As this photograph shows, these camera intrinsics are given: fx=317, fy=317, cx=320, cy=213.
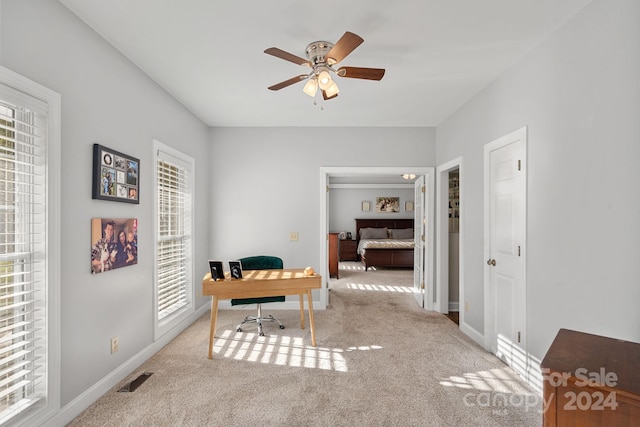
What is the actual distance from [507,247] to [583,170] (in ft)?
3.41

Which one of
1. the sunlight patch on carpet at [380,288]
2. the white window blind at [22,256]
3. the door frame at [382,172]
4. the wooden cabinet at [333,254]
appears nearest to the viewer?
the white window blind at [22,256]

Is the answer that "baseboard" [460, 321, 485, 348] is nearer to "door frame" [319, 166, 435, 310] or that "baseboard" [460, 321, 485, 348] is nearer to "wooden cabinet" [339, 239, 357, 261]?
"door frame" [319, 166, 435, 310]

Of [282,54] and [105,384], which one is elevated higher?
[282,54]

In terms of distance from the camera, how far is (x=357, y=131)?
15.4ft

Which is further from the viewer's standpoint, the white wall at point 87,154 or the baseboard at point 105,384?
the baseboard at point 105,384

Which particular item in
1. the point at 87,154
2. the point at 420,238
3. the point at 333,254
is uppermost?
the point at 87,154

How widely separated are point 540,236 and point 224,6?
9.15ft

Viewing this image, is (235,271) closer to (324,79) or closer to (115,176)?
(115,176)

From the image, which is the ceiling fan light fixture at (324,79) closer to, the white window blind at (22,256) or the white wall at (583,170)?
the white wall at (583,170)

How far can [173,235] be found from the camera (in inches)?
145

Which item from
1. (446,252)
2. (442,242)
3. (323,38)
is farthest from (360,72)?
(446,252)

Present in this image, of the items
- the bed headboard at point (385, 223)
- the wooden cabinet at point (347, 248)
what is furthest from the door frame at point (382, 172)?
the bed headboard at point (385, 223)

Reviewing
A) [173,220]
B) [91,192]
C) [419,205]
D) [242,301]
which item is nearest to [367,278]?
[419,205]

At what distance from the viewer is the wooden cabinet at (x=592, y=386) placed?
1.03 metres
